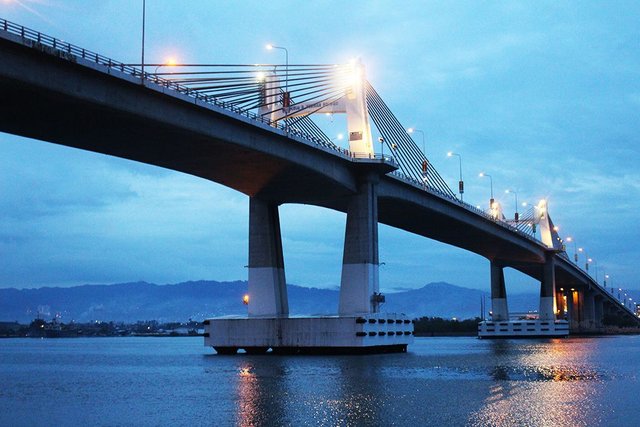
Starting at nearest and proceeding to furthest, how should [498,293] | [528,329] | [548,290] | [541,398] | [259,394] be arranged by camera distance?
1. [541,398]
2. [259,394]
3. [548,290]
4. [528,329]
5. [498,293]

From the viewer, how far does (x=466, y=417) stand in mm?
23578

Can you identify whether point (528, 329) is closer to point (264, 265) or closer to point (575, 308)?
point (575, 308)

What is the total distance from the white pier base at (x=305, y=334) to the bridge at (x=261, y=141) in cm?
36

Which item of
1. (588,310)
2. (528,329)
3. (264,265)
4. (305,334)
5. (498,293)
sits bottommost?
(305,334)

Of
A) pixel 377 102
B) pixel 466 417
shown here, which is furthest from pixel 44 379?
pixel 377 102

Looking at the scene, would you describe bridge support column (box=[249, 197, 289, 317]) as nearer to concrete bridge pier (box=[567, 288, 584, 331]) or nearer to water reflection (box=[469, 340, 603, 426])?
water reflection (box=[469, 340, 603, 426])

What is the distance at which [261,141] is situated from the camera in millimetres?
54656

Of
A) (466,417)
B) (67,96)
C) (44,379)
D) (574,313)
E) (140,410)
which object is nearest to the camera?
(466,417)

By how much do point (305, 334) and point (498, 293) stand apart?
80.2 meters

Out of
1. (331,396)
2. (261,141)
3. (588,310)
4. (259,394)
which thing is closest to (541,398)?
(331,396)

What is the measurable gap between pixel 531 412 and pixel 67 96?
2502cm

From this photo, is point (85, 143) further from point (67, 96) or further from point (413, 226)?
point (413, 226)

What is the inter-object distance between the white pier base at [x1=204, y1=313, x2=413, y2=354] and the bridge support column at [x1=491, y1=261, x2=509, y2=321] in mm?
70804

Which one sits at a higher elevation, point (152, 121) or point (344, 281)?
point (152, 121)
